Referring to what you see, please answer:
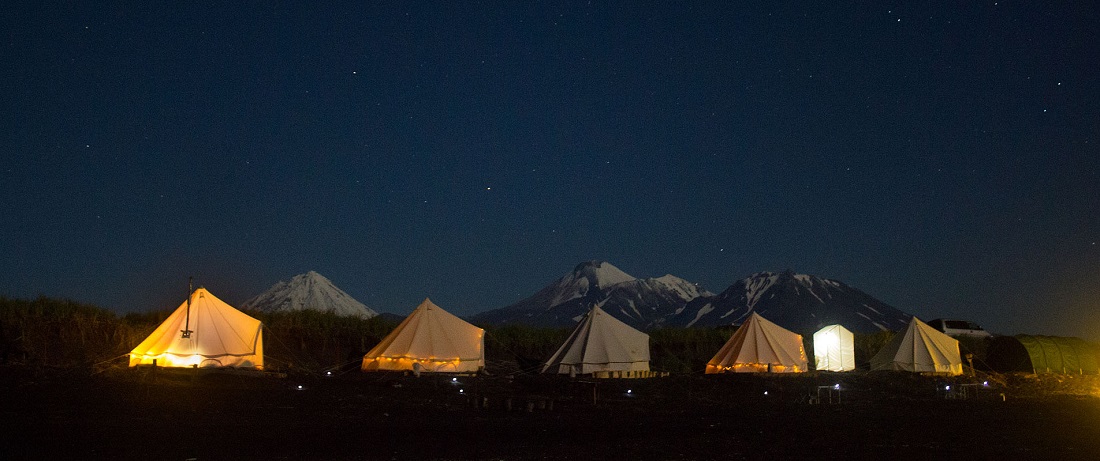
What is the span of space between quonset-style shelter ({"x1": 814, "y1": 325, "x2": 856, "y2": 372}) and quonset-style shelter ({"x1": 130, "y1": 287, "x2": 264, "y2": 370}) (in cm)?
2289

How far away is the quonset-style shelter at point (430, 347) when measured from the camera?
29.3 m

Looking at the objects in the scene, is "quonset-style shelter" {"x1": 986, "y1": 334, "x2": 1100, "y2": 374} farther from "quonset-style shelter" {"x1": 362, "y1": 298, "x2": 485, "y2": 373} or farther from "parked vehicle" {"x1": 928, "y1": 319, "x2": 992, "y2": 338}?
"quonset-style shelter" {"x1": 362, "y1": 298, "x2": 485, "y2": 373}

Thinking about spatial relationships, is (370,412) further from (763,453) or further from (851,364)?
(851,364)

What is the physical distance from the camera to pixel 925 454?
526 inches

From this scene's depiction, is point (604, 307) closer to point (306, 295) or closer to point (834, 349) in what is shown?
point (306, 295)

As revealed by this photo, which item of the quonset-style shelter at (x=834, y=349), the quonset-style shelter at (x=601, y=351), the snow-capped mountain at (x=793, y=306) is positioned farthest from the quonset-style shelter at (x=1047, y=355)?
the snow-capped mountain at (x=793, y=306)

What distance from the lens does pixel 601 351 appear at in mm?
31359

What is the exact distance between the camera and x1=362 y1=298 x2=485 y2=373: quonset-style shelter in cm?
2934

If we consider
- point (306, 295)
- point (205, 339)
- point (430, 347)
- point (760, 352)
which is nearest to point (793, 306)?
point (306, 295)

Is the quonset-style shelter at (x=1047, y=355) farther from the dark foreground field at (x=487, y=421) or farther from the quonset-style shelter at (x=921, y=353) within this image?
the dark foreground field at (x=487, y=421)

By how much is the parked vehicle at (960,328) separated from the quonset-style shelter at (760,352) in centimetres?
1913

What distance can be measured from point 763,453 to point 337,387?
12.7 meters

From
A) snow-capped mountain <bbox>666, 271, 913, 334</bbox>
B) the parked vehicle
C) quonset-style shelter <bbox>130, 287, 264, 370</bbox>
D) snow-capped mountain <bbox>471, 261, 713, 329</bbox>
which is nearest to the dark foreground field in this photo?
quonset-style shelter <bbox>130, 287, 264, 370</bbox>

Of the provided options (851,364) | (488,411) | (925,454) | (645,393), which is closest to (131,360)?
(488,411)
